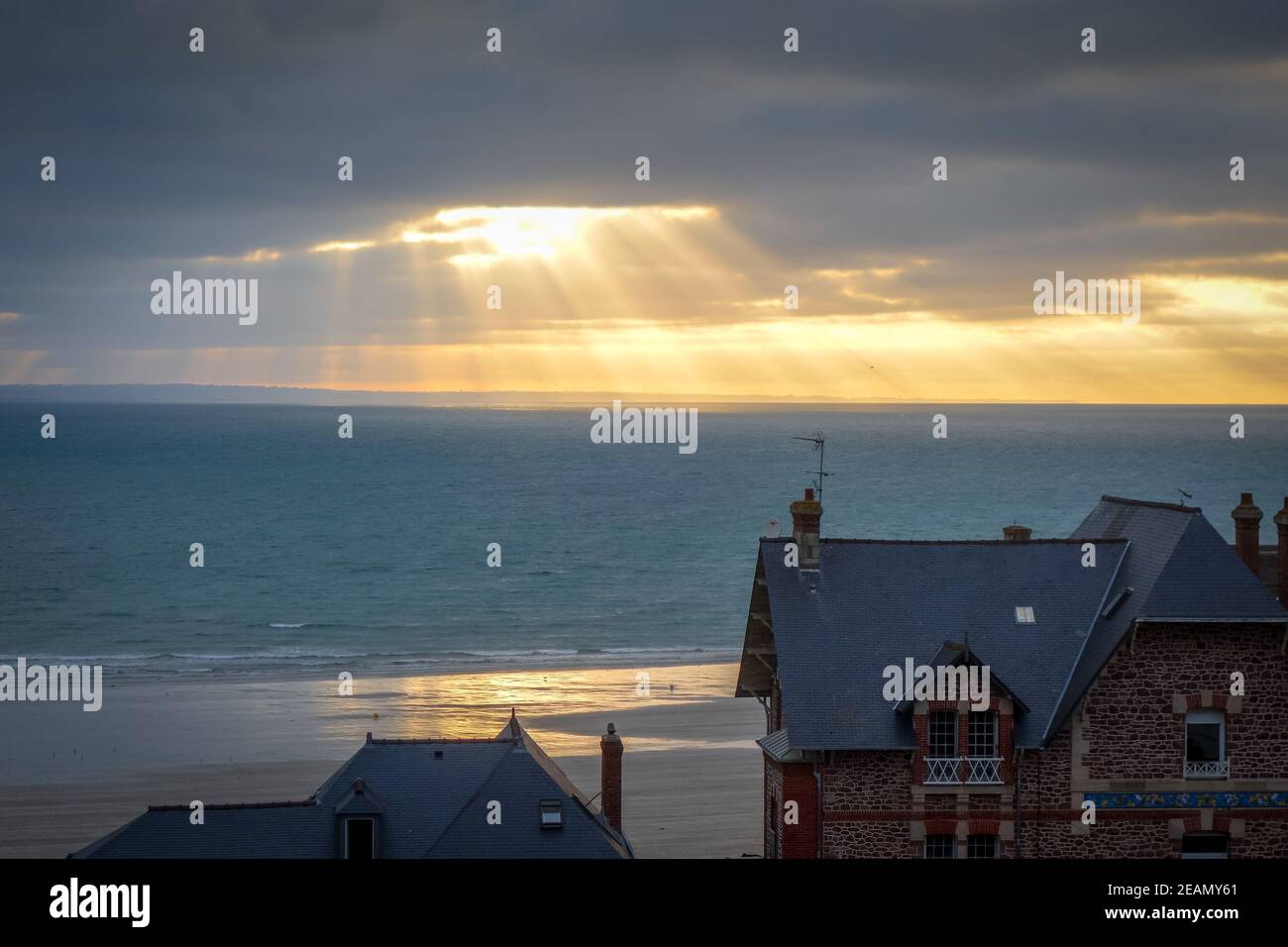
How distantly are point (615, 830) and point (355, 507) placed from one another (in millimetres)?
167588

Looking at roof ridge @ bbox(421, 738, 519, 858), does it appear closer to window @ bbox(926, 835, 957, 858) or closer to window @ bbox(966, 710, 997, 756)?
window @ bbox(926, 835, 957, 858)

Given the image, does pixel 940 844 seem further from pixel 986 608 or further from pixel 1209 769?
pixel 1209 769

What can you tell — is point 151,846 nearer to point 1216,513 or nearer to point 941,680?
point 941,680

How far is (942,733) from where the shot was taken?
28328mm

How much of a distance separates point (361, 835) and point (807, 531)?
11.8 meters

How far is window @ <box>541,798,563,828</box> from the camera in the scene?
30.6 m

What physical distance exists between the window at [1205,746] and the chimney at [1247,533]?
220 inches

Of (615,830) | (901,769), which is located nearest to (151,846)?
(615,830)

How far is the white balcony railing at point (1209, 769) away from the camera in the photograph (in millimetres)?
28469

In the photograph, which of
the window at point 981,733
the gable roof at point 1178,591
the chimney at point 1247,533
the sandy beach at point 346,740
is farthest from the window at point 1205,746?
the sandy beach at point 346,740

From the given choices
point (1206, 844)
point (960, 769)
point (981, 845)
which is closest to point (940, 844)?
point (981, 845)

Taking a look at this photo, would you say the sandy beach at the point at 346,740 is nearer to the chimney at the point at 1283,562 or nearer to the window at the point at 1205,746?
the window at the point at 1205,746

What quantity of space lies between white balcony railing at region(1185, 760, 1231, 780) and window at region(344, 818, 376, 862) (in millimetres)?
17174
